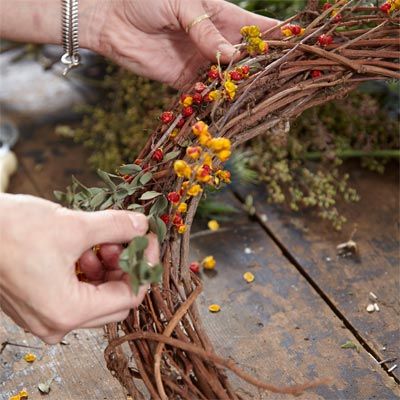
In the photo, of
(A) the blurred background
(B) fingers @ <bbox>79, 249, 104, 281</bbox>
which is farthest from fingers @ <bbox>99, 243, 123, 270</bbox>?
(A) the blurred background

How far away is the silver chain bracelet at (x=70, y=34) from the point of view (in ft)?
3.79

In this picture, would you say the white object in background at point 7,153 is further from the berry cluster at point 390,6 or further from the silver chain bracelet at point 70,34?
the berry cluster at point 390,6

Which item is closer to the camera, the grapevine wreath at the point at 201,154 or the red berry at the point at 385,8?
the grapevine wreath at the point at 201,154

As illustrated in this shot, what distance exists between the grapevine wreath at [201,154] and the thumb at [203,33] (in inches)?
1.3

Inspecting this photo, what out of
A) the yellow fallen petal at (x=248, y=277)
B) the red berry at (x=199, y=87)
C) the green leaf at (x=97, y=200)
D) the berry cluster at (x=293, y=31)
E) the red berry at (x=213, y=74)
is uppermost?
the berry cluster at (x=293, y=31)

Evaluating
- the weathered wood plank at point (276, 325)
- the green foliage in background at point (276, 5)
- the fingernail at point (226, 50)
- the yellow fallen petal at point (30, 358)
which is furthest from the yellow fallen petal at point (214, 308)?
the green foliage in background at point (276, 5)

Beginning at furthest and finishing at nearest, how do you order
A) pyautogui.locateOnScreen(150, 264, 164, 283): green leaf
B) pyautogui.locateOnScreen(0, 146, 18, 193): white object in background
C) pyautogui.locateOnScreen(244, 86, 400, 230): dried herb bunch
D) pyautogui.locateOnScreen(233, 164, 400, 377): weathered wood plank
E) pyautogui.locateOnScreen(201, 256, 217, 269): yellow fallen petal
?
pyautogui.locateOnScreen(0, 146, 18, 193): white object in background, pyautogui.locateOnScreen(244, 86, 400, 230): dried herb bunch, pyautogui.locateOnScreen(201, 256, 217, 269): yellow fallen petal, pyautogui.locateOnScreen(233, 164, 400, 377): weathered wood plank, pyautogui.locateOnScreen(150, 264, 164, 283): green leaf

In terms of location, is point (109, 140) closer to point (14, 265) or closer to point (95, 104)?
point (95, 104)

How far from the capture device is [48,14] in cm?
117

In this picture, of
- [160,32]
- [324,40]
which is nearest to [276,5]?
[160,32]

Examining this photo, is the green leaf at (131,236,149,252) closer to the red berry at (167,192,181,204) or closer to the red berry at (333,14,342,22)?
the red berry at (167,192,181,204)

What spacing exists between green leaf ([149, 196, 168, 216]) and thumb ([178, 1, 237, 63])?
0.69ft

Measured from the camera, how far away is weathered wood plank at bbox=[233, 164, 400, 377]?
100 cm

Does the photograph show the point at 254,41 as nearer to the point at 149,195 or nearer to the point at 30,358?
the point at 149,195
